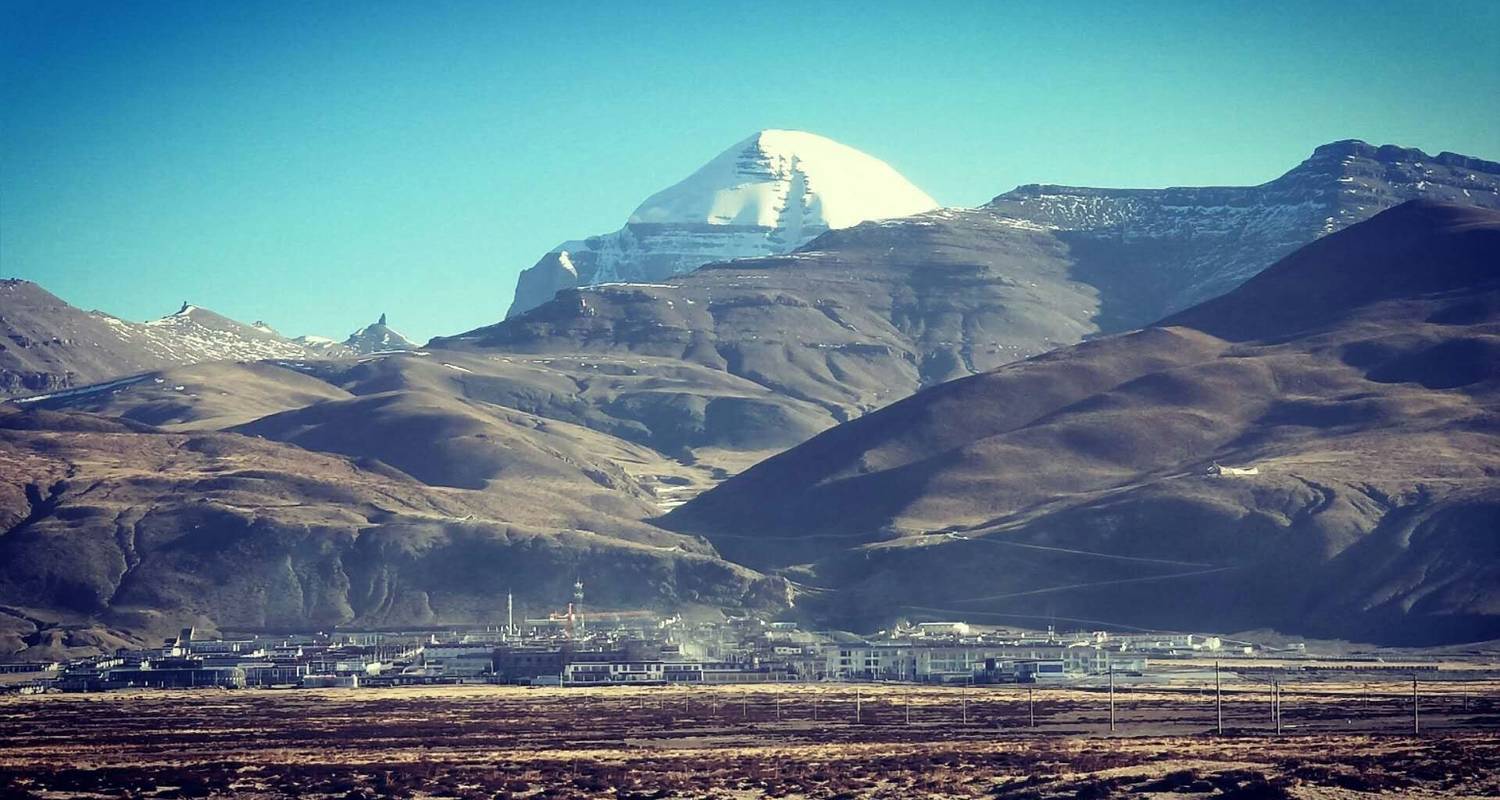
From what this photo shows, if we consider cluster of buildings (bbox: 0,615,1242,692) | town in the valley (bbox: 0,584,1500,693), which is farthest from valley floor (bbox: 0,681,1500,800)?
cluster of buildings (bbox: 0,615,1242,692)

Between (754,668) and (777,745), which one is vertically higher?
(754,668)

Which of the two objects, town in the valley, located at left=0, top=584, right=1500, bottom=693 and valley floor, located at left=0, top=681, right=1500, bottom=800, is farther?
town in the valley, located at left=0, top=584, right=1500, bottom=693

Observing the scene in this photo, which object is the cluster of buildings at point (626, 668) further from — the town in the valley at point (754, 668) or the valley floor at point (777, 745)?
the valley floor at point (777, 745)

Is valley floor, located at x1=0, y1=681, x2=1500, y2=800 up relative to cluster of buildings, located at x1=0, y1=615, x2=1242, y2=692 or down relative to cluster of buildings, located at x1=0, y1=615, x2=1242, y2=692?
down

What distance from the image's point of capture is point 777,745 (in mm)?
112438

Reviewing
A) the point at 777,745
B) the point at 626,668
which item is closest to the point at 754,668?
the point at 626,668

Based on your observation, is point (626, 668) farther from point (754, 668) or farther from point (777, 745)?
point (777, 745)

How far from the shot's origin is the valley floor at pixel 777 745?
89.8m

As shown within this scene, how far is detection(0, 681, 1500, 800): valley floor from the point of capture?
89750 millimetres

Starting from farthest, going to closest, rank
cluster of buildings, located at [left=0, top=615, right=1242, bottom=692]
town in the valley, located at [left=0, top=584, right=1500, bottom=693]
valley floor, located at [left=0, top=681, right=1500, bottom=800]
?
1. cluster of buildings, located at [left=0, top=615, right=1242, bottom=692]
2. town in the valley, located at [left=0, top=584, right=1500, bottom=693]
3. valley floor, located at [left=0, top=681, right=1500, bottom=800]

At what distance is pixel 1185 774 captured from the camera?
3460 inches

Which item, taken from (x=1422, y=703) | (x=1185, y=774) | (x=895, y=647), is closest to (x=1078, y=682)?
(x=895, y=647)

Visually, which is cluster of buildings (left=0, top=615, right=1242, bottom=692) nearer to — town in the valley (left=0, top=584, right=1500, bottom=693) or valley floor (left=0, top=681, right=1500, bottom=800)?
town in the valley (left=0, top=584, right=1500, bottom=693)

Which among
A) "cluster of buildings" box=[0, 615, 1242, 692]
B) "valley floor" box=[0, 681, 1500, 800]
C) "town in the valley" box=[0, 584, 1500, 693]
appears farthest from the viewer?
"cluster of buildings" box=[0, 615, 1242, 692]
